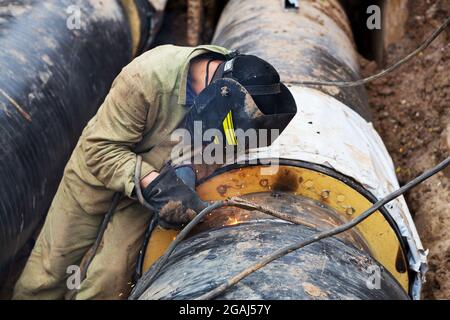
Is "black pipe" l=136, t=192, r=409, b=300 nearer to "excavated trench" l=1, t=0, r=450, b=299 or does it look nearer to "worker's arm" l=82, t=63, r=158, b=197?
"worker's arm" l=82, t=63, r=158, b=197

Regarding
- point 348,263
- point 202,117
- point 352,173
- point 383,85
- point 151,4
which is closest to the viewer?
point 348,263

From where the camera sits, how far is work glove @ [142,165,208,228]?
93.1 inches

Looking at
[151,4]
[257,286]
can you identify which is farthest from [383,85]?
[257,286]

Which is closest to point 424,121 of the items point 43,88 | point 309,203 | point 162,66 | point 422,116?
point 422,116

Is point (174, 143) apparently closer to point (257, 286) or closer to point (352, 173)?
point (352, 173)

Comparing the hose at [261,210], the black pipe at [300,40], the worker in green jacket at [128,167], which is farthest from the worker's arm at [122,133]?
the black pipe at [300,40]

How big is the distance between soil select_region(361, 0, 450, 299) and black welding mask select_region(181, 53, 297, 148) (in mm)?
1178

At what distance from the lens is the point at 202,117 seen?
237cm

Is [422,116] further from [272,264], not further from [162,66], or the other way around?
[272,264]

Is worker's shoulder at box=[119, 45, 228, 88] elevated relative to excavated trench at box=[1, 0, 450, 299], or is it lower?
elevated

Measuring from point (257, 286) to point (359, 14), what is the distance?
14.0 feet

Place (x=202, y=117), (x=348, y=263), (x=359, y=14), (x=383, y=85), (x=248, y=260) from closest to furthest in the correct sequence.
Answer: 1. (x=248, y=260)
2. (x=348, y=263)
3. (x=202, y=117)
4. (x=383, y=85)
5. (x=359, y=14)

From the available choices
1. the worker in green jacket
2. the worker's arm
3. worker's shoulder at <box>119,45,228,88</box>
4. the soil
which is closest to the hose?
the worker in green jacket

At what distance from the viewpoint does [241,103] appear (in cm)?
226
